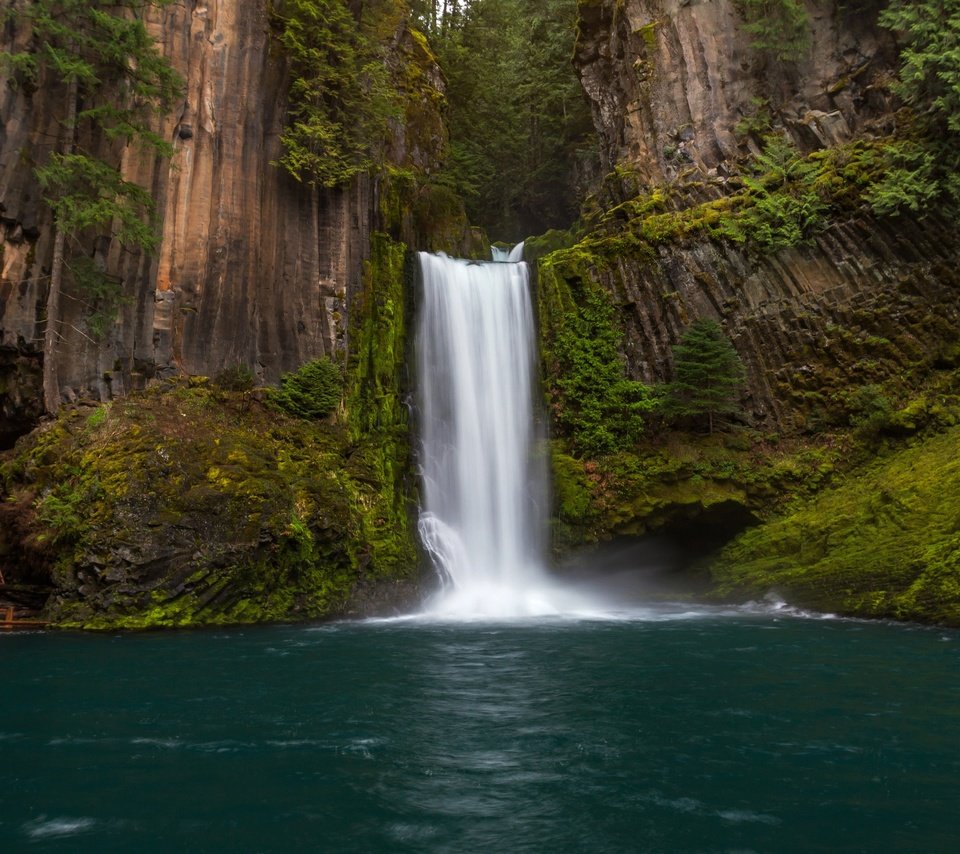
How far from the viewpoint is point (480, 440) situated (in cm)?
2161

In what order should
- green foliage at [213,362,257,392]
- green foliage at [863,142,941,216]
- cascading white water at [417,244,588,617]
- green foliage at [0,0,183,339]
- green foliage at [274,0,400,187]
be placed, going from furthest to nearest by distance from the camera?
green foliage at [274,0,400,187], cascading white water at [417,244,588,617], green foliage at [213,362,257,392], green foliage at [863,142,941,216], green foliage at [0,0,183,339]

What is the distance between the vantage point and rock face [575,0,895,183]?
22484mm

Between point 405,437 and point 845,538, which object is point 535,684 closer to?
point 845,538

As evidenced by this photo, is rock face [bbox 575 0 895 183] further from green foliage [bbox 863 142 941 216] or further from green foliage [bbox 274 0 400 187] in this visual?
green foliage [bbox 274 0 400 187]

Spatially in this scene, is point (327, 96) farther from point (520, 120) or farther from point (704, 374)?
point (520, 120)

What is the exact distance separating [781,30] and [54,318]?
919 inches

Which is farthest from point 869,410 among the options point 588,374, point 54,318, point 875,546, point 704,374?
point 54,318

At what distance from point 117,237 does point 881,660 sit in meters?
18.8

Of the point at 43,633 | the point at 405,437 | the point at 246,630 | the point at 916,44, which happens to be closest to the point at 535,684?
the point at 246,630

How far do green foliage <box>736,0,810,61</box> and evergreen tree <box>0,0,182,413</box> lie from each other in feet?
59.0

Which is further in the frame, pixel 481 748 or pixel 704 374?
pixel 704 374

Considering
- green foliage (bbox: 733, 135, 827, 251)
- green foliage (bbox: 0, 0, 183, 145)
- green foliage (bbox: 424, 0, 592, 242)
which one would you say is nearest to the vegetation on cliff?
green foliage (bbox: 0, 0, 183, 145)

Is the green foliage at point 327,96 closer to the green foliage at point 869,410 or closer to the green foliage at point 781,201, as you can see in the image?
the green foliage at point 781,201

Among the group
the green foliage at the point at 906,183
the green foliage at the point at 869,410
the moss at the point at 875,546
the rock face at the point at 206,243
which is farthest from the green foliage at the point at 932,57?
the rock face at the point at 206,243
